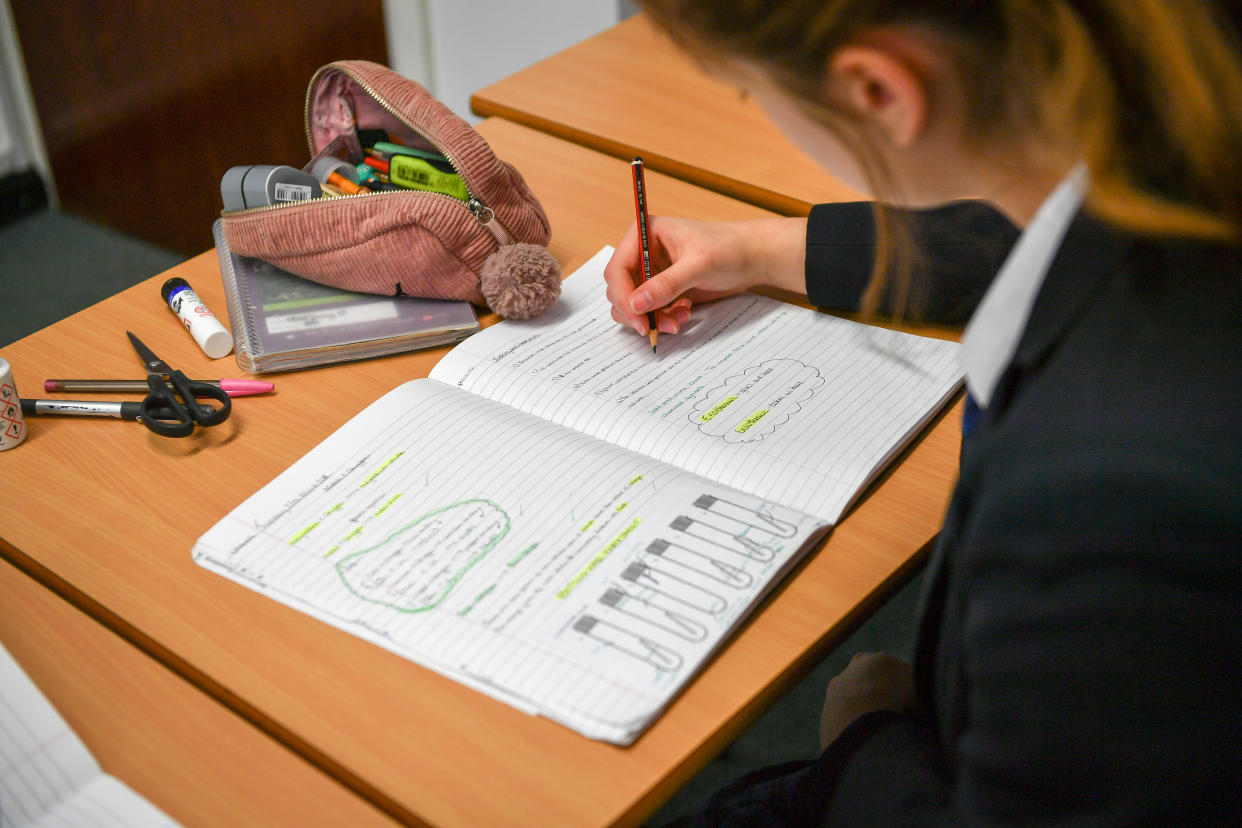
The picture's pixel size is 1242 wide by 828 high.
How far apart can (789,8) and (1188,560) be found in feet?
0.98

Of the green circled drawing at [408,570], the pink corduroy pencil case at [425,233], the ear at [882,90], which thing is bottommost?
the green circled drawing at [408,570]

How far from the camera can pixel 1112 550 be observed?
1.45 ft

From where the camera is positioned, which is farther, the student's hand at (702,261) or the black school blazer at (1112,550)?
the student's hand at (702,261)

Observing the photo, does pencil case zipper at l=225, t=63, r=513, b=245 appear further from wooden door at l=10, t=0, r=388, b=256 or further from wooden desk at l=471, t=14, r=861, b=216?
wooden door at l=10, t=0, r=388, b=256

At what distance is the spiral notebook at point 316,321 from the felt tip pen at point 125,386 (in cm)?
3

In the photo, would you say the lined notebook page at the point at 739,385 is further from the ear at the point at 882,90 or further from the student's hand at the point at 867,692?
the ear at the point at 882,90

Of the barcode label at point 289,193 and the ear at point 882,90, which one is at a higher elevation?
the ear at point 882,90

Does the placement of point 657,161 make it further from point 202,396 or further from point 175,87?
point 175,87

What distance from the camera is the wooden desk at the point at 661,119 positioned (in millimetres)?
1103

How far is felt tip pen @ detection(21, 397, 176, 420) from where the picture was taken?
0.80m

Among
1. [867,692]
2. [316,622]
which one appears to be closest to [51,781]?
[316,622]

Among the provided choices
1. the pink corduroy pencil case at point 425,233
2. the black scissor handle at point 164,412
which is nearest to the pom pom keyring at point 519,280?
the pink corduroy pencil case at point 425,233

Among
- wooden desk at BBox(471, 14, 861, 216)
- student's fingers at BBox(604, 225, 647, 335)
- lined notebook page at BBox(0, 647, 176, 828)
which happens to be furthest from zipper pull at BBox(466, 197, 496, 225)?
lined notebook page at BBox(0, 647, 176, 828)

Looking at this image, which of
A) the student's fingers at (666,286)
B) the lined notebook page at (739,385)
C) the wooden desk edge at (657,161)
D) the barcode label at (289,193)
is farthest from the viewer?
the wooden desk edge at (657,161)
